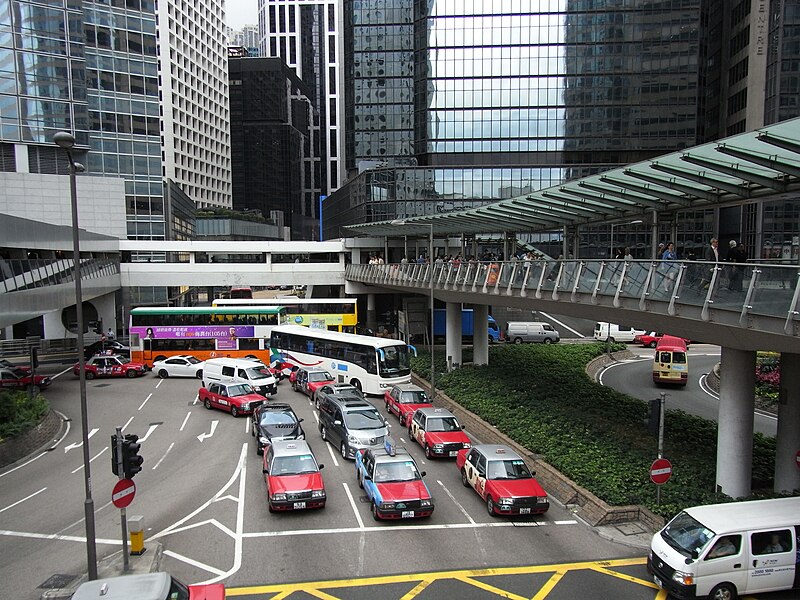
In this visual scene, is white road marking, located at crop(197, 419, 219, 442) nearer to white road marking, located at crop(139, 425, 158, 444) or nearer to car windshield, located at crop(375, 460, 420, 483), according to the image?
white road marking, located at crop(139, 425, 158, 444)

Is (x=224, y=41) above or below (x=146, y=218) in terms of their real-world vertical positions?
above

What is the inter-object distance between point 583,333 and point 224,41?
99.5 metres

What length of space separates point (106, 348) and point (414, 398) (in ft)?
91.1

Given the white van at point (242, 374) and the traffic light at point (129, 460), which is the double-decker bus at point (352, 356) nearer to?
the white van at point (242, 374)

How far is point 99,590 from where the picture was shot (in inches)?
311

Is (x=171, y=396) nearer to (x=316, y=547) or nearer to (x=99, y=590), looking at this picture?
(x=316, y=547)

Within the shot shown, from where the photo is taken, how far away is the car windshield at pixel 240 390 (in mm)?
26844

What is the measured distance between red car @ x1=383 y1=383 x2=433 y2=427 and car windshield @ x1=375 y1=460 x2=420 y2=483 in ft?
25.6

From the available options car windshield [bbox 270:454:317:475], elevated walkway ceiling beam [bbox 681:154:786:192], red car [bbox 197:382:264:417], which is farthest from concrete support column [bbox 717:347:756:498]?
red car [bbox 197:382:264:417]

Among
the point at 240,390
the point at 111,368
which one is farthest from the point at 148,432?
the point at 111,368

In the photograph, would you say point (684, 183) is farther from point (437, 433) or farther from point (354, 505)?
point (354, 505)

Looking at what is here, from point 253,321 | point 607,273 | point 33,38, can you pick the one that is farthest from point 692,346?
point 33,38

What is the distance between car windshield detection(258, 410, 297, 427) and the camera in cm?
2023

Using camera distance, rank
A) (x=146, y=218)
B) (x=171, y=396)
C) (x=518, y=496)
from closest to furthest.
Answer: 1. (x=518, y=496)
2. (x=171, y=396)
3. (x=146, y=218)
